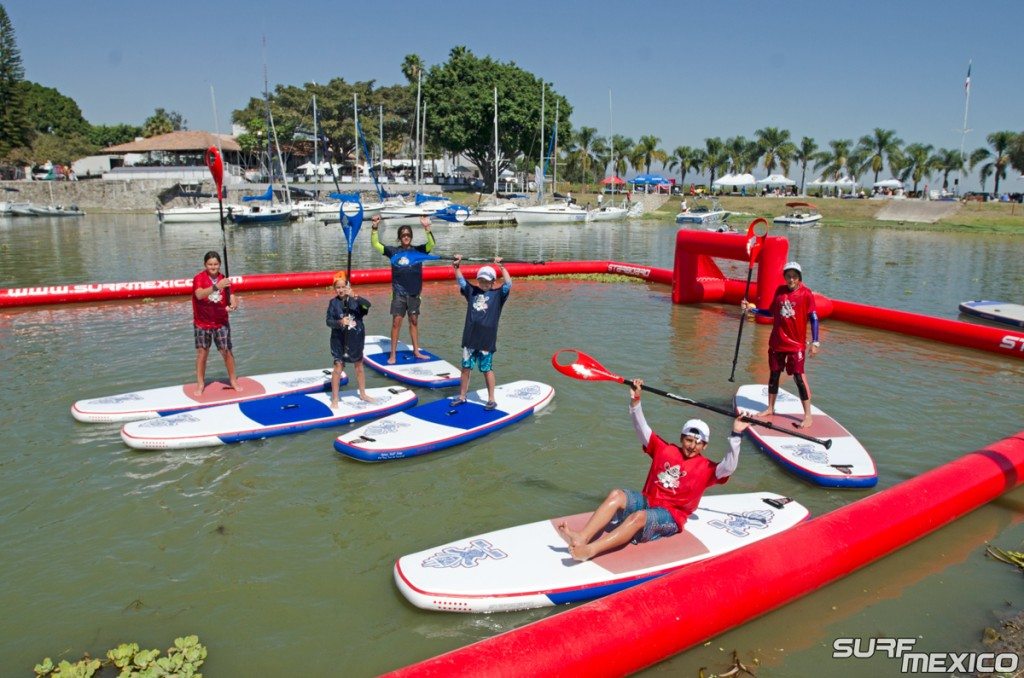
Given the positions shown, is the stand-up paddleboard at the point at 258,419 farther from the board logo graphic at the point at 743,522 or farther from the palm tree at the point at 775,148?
the palm tree at the point at 775,148

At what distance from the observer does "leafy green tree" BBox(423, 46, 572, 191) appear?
6150 cm

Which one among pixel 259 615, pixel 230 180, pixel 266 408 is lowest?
pixel 259 615

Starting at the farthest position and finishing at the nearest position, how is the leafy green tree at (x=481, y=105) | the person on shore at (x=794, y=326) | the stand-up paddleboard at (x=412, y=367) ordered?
1. the leafy green tree at (x=481, y=105)
2. the stand-up paddleboard at (x=412, y=367)
3. the person on shore at (x=794, y=326)

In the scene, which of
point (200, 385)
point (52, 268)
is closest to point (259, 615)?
point (200, 385)

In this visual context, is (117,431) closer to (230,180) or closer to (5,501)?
(5,501)

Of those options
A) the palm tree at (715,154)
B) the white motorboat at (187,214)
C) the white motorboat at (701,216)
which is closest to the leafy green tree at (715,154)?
the palm tree at (715,154)

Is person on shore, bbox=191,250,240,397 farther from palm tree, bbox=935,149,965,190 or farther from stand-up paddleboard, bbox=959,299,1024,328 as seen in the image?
palm tree, bbox=935,149,965,190

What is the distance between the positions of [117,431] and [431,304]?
9458mm

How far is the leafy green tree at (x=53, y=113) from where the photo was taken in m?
78.1

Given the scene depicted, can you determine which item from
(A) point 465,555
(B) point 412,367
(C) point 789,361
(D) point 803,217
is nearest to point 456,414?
(B) point 412,367

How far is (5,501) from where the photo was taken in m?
6.73

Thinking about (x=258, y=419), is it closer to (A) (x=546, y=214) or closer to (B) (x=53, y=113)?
(A) (x=546, y=214)

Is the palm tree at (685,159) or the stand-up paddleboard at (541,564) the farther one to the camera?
the palm tree at (685,159)

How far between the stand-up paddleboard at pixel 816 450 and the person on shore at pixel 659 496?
2400mm
